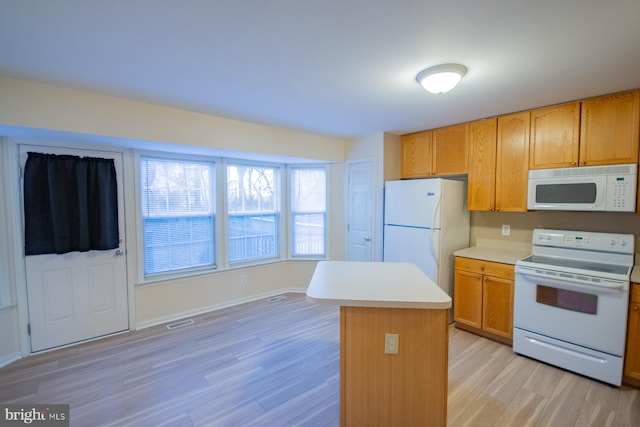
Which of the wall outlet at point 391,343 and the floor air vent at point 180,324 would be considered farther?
the floor air vent at point 180,324

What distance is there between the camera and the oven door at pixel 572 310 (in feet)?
7.34

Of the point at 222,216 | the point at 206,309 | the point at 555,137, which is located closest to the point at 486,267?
the point at 555,137

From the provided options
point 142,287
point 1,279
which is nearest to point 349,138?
point 142,287

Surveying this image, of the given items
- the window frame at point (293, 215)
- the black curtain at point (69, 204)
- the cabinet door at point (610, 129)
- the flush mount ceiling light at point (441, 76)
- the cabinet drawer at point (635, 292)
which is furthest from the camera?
the window frame at point (293, 215)

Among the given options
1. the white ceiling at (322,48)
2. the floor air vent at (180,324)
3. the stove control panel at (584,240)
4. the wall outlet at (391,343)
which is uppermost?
the white ceiling at (322,48)

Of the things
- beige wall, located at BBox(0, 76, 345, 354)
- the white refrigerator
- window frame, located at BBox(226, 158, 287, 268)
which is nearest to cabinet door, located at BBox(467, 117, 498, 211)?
the white refrigerator

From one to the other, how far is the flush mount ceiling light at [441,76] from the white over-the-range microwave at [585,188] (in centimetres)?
152

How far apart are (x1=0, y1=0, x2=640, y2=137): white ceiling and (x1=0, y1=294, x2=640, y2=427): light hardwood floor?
240 cm

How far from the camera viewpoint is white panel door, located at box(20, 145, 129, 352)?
2795 mm

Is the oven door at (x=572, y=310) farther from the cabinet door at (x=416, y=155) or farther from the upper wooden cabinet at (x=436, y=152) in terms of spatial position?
the cabinet door at (x=416, y=155)

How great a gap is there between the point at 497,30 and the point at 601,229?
2.37 metres

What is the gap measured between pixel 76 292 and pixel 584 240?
5.07m

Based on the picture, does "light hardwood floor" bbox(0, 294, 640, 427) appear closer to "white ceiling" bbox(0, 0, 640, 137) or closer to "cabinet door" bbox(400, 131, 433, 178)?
"cabinet door" bbox(400, 131, 433, 178)

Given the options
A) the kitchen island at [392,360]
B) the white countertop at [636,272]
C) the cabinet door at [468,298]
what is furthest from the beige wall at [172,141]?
the white countertop at [636,272]
